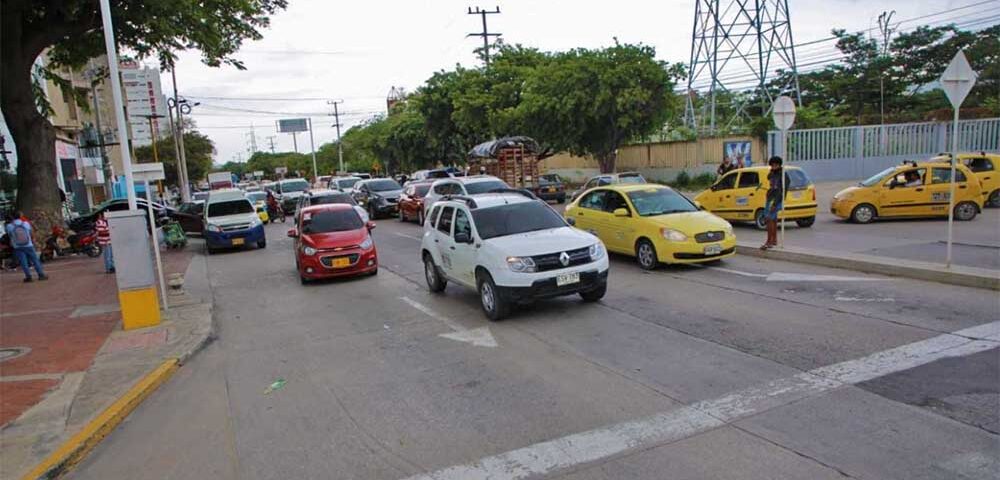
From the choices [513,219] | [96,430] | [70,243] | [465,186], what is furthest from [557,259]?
[70,243]

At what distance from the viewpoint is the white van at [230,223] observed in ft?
63.0

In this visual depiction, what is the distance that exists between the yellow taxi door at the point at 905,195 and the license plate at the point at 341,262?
44.9 ft

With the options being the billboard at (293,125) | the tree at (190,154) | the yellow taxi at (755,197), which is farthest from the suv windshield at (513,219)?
the billboard at (293,125)

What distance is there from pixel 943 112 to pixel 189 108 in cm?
5057

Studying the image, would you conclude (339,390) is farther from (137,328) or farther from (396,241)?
(396,241)

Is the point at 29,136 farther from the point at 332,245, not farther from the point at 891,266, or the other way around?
the point at 891,266

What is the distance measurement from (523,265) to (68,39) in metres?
19.1

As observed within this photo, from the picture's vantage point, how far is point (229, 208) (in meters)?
20.5

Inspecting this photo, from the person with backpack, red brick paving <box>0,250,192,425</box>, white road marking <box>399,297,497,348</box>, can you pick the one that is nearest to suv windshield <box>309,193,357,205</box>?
red brick paving <box>0,250,192,425</box>

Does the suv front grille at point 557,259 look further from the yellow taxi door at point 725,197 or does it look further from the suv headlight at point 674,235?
→ the yellow taxi door at point 725,197

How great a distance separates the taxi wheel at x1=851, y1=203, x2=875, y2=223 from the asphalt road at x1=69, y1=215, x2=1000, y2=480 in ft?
26.7

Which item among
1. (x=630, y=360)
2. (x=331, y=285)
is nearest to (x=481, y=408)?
(x=630, y=360)

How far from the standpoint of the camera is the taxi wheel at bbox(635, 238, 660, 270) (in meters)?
11.8

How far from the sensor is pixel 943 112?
37375 millimetres
